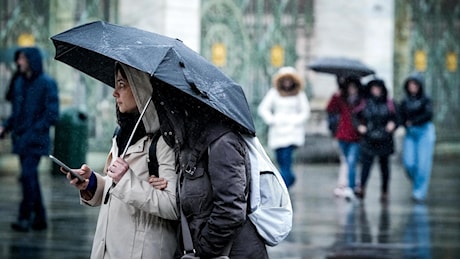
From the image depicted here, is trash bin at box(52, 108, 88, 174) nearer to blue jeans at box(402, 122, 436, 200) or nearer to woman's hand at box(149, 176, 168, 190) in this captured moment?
blue jeans at box(402, 122, 436, 200)

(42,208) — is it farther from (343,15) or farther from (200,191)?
(343,15)

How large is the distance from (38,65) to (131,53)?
292 inches

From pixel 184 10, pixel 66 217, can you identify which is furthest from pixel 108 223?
pixel 184 10

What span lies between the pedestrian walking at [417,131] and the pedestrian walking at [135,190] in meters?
12.4

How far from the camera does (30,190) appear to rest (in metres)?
13.1

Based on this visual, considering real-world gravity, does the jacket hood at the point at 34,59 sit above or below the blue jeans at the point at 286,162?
above

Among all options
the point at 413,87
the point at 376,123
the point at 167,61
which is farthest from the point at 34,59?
the point at 167,61

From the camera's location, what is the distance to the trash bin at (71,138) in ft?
67.9

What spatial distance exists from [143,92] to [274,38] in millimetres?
19860

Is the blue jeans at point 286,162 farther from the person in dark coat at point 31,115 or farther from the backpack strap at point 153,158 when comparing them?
the backpack strap at point 153,158

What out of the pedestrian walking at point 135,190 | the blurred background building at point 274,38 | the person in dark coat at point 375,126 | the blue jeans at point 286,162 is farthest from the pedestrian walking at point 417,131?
the pedestrian walking at point 135,190

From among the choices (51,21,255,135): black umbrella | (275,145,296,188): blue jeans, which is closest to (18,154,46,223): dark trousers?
(275,145,296,188): blue jeans

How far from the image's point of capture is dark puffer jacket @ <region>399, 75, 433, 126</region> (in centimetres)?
1800

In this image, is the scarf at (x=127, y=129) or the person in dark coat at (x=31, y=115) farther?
the person in dark coat at (x=31, y=115)
